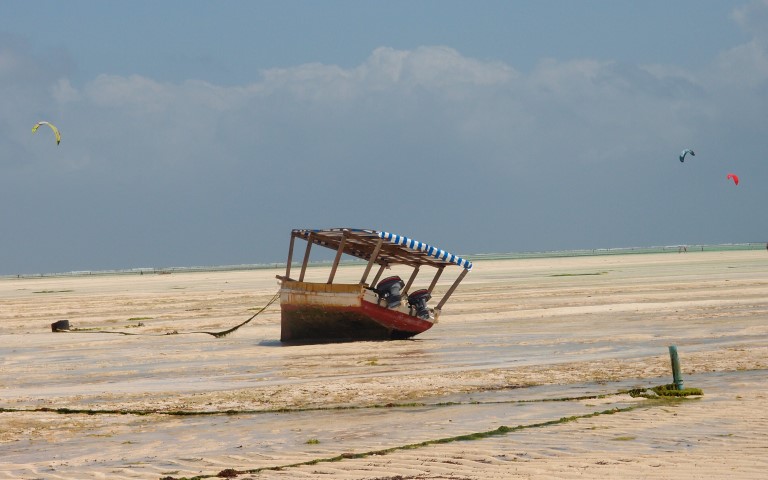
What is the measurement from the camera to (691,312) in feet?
88.3

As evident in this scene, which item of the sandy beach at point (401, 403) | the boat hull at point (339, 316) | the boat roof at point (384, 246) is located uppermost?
the boat roof at point (384, 246)

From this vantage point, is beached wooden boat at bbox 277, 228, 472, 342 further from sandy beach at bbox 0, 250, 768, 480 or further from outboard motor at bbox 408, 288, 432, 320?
sandy beach at bbox 0, 250, 768, 480

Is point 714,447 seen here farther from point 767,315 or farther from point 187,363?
point 767,315

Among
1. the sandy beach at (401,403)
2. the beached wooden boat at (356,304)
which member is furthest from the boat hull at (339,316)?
the sandy beach at (401,403)

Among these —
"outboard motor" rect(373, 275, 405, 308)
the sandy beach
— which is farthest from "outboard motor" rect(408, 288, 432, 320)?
the sandy beach

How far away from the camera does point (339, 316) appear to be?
21750mm

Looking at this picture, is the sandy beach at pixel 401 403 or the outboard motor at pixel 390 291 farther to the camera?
the outboard motor at pixel 390 291

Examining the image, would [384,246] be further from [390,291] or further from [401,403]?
[401,403]

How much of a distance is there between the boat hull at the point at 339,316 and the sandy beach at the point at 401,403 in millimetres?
583

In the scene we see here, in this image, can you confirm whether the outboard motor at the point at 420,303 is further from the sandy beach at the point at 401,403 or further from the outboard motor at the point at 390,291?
the sandy beach at the point at 401,403

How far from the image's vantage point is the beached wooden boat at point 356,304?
21.5 meters

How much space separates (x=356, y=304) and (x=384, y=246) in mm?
1466

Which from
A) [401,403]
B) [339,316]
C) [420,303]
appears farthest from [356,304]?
[401,403]

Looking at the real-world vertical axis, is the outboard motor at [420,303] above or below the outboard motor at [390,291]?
below
